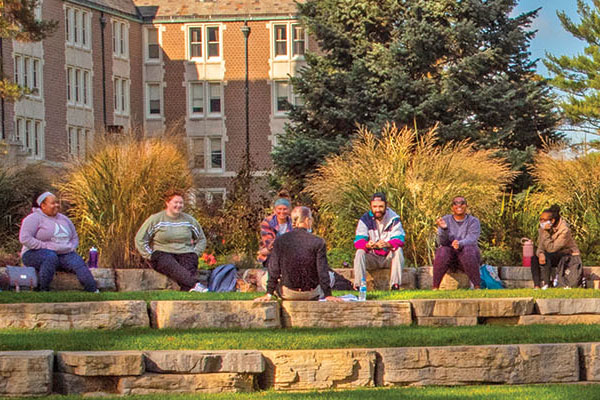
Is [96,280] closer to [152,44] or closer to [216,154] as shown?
[216,154]

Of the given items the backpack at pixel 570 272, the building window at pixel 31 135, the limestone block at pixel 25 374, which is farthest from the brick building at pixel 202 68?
the limestone block at pixel 25 374

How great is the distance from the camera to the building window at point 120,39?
6575cm

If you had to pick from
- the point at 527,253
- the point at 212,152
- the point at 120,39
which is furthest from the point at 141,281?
A: the point at 212,152

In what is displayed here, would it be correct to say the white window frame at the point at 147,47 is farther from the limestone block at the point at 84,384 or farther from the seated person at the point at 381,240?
the limestone block at the point at 84,384

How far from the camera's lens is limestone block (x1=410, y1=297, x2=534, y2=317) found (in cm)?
1477

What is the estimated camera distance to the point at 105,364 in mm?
11383

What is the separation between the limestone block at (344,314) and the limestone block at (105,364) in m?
3.01

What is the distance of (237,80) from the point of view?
67.8 m

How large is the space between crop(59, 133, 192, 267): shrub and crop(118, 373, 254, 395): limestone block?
7925mm

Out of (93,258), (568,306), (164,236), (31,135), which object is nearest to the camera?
(568,306)

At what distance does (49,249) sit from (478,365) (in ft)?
22.9

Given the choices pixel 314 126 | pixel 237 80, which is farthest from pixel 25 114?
pixel 314 126

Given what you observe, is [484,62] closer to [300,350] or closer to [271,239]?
[271,239]

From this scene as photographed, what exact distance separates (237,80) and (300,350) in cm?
5633
